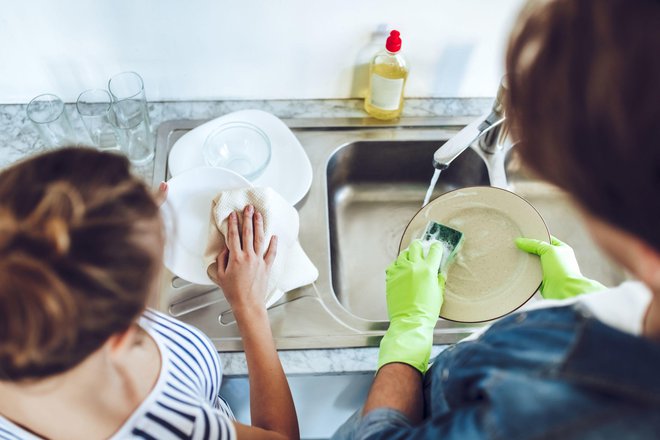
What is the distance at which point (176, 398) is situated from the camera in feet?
2.13

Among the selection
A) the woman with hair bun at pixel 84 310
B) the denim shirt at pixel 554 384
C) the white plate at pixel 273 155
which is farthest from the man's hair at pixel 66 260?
the white plate at pixel 273 155

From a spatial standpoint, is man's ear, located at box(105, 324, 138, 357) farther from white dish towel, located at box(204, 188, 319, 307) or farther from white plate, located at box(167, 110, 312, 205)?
white plate, located at box(167, 110, 312, 205)

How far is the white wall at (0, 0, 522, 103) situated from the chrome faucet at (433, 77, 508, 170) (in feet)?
0.34

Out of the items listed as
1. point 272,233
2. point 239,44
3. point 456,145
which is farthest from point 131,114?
point 456,145

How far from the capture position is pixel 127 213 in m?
0.47

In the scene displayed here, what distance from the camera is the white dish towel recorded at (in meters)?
0.93

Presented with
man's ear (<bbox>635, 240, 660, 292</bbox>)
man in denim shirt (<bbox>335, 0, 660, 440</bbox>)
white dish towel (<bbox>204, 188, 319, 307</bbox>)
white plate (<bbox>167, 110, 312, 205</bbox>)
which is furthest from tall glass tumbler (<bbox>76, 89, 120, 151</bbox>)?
man's ear (<bbox>635, 240, 660, 292</bbox>)

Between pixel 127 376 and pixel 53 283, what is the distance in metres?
0.24

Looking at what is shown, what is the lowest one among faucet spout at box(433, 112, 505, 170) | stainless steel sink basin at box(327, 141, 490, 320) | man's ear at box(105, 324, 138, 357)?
stainless steel sink basin at box(327, 141, 490, 320)

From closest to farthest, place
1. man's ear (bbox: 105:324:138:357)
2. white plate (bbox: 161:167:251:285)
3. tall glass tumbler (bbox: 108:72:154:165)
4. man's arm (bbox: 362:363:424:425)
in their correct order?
man's ear (bbox: 105:324:138:357)
man's arm (bbox: 362:363:424:425)
white plate (bbox: 161:167:251:285)
tall glass tumbler (bbox: 108:72:154:165)

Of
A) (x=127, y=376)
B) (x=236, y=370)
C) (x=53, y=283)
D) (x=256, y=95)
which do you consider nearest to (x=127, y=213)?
(x=53, y=283)

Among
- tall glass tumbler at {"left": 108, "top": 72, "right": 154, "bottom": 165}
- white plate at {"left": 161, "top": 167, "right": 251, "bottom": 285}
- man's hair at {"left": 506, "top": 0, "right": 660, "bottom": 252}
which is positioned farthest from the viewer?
tall glass tumbler at {"left": 108, "top": 72, "right": 154, "bottom": 165}

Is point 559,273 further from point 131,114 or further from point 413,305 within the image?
point 131,114

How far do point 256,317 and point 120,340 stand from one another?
14.8 inches
